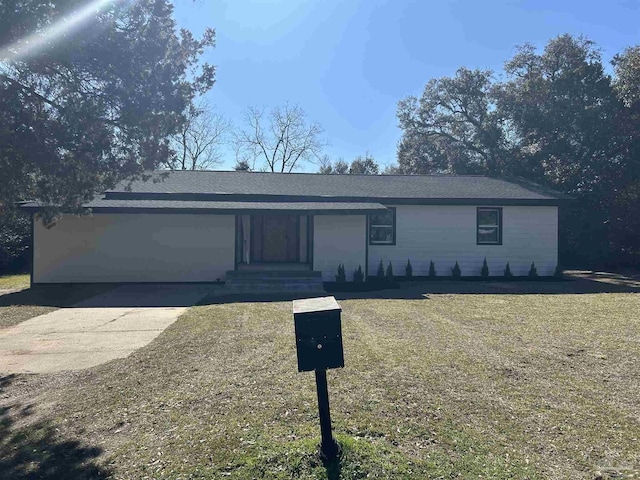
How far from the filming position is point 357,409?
4027 millimetres

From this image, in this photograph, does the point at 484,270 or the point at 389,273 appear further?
the point at 484,270

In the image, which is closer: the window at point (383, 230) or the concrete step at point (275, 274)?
the concrete step at point (275, 274)

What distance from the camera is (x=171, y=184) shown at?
15812mm

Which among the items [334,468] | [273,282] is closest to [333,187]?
[273,282]

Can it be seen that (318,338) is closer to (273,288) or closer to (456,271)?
(273,288)

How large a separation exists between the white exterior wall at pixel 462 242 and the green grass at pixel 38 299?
906cm

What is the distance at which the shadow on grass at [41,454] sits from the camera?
3.13 metres

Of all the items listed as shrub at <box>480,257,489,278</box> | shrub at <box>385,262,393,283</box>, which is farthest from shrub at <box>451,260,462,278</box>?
shrub at <box>385,262,393,283</box>

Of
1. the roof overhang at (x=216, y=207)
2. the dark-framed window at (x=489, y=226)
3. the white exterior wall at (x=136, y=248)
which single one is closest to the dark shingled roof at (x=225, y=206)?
the roof overhang at (x=216, y=207)

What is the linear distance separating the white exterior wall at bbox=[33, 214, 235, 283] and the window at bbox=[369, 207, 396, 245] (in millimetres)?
4866

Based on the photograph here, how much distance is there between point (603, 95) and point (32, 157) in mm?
25375

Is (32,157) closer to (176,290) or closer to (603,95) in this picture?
(176,290)

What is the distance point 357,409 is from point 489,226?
13.2m

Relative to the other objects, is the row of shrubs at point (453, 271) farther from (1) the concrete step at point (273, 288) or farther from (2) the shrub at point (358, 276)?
(1) the concrete step at point (273, 288)
